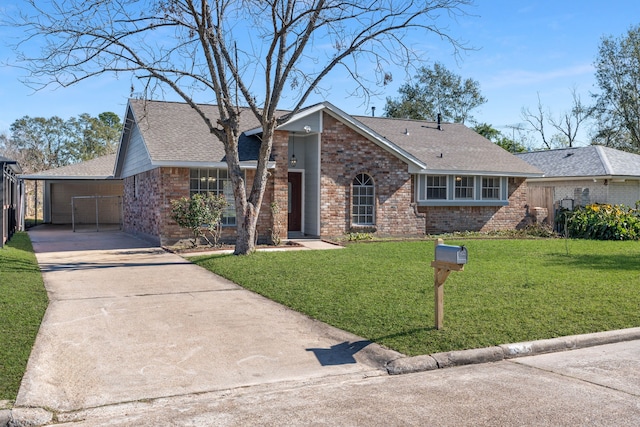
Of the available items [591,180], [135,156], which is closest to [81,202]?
[135,156]

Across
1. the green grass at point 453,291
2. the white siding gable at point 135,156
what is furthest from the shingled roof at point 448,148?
the white siding gable at point 135,156

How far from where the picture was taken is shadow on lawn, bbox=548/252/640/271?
13.0m

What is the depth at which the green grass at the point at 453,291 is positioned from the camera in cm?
729

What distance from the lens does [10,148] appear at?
56.1 meters

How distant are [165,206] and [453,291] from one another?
10.2 m

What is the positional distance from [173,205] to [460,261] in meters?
11.1

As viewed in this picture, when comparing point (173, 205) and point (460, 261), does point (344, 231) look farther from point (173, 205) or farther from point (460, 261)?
point (460, 261)

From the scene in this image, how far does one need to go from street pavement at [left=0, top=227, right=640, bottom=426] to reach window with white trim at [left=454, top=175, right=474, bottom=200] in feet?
49.3

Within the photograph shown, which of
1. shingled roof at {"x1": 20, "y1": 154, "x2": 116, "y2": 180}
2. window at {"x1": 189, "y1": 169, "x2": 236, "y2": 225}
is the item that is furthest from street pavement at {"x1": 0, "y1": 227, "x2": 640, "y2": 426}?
shingled roof at {"x1": 20, "y1": 154, "x2": 116, "y2": 180}

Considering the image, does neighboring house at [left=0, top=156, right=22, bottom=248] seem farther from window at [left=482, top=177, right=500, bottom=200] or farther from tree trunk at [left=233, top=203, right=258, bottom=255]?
window at [left=482, top=177, right=500, bottom=200]

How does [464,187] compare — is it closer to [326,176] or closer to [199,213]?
[326,176]

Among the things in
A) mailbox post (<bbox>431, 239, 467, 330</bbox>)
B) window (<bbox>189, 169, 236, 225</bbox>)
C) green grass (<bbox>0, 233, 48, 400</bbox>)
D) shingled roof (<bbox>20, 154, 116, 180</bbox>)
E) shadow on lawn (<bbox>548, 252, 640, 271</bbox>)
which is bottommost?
green grass (<bbox>0, 233, 48, 400</bbox>)

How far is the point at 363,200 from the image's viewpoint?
20.0 meters

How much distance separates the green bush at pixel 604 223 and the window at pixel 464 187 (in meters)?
3.60
